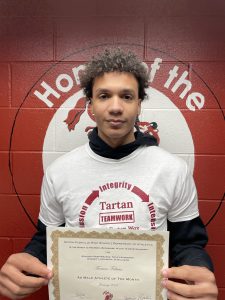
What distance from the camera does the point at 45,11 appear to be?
1.52 metres

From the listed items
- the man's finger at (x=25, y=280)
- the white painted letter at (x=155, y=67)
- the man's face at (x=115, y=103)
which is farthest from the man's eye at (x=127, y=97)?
the man's finger at (x=25, y=280)

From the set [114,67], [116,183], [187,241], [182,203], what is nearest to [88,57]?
[114,67]

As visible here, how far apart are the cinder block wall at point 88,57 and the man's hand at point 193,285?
60 cm

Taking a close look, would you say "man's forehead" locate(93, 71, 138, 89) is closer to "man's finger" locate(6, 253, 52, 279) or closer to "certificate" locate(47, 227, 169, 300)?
"certificate" locate(47, 227, 169, 300)

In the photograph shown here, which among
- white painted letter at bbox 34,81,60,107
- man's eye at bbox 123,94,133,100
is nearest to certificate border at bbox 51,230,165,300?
man's eye at bbox 123,94,133,100

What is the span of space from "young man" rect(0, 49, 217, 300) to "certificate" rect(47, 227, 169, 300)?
0.24 ft

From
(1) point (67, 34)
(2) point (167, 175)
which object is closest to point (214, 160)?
(2) point (167, 175)

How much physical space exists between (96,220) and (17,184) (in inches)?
24.3

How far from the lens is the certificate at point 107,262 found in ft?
3.29

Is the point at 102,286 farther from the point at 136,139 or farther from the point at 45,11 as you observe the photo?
the point at 45,11

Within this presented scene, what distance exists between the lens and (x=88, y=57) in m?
1.51

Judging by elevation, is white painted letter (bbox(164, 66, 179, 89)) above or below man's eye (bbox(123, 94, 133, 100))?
above

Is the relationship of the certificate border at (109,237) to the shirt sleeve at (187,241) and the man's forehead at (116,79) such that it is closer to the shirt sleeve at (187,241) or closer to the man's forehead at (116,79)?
the shirt sleeve at (187,241)

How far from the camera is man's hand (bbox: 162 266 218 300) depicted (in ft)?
3.11
